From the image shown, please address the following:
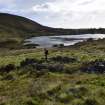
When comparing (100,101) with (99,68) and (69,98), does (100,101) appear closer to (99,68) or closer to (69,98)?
(69,98)

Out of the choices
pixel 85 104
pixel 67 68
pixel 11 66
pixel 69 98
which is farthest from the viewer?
pixel 11 66

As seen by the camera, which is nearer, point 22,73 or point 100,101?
point 100,101

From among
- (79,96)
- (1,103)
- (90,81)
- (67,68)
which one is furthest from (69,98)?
(67,68)

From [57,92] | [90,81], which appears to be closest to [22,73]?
[90,81]

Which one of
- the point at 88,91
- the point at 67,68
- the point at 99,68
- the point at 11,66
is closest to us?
the point at 88,91

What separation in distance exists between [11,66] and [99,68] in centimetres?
1481

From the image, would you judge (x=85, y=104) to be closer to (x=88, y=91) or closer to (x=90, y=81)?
(x=88, y=91)

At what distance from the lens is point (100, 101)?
19391 mm

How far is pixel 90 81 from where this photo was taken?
27.1 metres

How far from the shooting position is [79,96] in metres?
20.7

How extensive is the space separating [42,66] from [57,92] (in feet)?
63.1

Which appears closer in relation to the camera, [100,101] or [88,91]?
[100,101]

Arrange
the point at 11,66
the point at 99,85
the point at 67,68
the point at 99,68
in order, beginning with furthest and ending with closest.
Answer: the point at 11,66 < the point at 67,68 < the point at 99,68 < the point at 99,85

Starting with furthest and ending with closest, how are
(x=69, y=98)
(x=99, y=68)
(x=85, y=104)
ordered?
(x=99, y=68)
(x=69, y=98)
(x=85, y=104)
